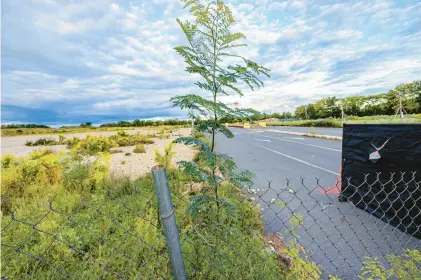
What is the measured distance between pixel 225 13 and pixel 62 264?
2.76m

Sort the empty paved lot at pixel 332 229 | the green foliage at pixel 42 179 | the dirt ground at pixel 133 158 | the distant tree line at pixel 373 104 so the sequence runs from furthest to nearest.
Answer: the distant tree line at pixel 373 104 < the dirt ground at pixel 133 158 < the green foliage at pixel 42 179 < the empty paved lot at pixel 332 229

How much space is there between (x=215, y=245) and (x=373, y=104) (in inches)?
3082

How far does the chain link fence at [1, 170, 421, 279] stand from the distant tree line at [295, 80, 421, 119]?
52.7m

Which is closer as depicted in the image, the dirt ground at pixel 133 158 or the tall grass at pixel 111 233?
the tall grass at pixel 111 233

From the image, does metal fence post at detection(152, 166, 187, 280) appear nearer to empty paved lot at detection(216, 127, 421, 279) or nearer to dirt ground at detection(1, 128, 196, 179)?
empty paved lot at detection(216, 127, 421, 279)

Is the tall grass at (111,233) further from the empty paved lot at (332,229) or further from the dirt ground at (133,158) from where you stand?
the dirt ground at (133,158)

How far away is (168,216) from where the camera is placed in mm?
1076

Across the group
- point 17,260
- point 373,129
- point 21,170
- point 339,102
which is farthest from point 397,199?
point 339,102

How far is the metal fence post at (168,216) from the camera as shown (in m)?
1.05

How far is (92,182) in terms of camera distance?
14.3ft

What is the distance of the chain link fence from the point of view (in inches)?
67.9

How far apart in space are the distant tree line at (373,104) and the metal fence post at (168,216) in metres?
55.5

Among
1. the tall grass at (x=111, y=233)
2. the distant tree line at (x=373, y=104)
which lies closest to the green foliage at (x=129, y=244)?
the tall grass at (x=111, y=233)

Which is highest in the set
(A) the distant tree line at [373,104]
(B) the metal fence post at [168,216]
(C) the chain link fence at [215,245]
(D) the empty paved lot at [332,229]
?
(A) the distant tree line at [373,104]
